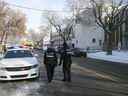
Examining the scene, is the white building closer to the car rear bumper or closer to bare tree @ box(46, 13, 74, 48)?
bare tree @ box(46, 13, 74, 48)

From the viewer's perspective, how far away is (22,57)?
1669 centimetres

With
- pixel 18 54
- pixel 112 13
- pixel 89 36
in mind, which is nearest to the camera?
pixel 18 54

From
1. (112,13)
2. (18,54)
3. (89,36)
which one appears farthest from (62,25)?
(18,54)

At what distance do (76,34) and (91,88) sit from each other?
319ft

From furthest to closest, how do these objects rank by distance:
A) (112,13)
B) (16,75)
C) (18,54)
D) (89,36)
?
(89,36), (112,13), (18,54), (16,75)

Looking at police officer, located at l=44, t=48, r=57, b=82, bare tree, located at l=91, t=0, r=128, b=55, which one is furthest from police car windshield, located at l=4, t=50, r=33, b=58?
bare tree, located at l=91, t=0, r=128, b=55

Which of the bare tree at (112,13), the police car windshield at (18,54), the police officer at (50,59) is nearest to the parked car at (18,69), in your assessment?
the police officer at (50,59)

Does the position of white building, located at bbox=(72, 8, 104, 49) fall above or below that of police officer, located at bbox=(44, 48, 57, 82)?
above

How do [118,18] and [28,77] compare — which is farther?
[118,18]

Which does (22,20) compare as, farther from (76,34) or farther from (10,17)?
(76,34)

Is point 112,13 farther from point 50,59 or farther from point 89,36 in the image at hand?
point 89,36

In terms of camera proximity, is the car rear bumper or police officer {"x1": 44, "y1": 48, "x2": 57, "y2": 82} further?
police officer {"x1": 44, "y1": 48, "x2": 57, "y2": 82}

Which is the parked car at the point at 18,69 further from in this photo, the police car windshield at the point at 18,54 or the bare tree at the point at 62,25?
the bare tree at the point at 62,25

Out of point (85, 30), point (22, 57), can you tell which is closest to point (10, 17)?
point (85, 30)
